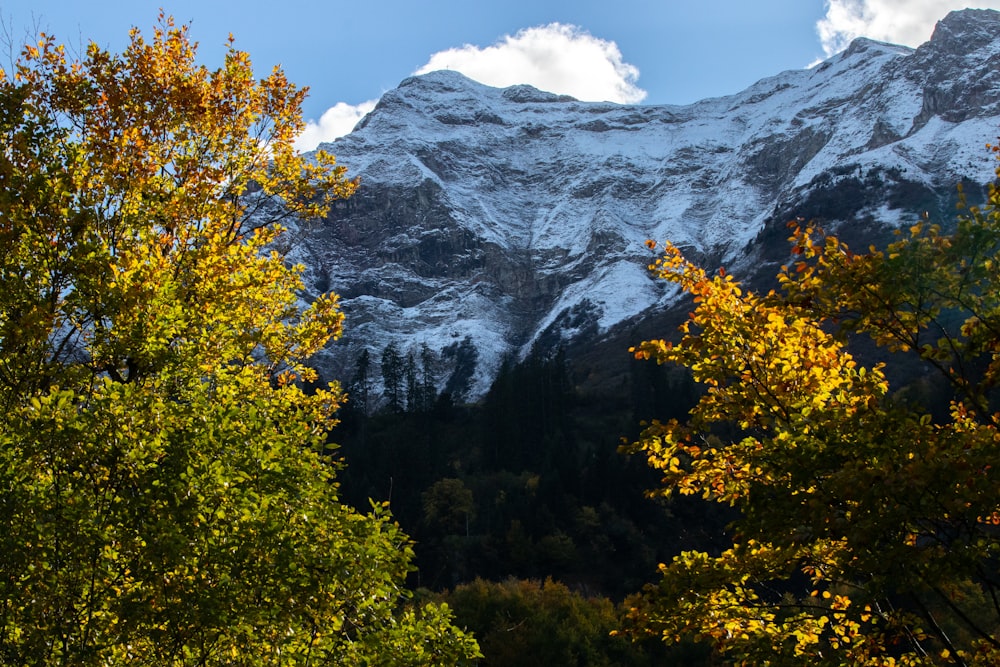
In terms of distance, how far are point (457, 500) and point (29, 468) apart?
50.8m

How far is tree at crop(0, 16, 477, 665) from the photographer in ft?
17.5

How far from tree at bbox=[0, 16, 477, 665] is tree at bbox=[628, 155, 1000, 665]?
257 cm

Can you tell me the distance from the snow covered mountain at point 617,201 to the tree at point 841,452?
10682 cm

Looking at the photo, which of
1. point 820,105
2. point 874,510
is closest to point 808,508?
point 874,510

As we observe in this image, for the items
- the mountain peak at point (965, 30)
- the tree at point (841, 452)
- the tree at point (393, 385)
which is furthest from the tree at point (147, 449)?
the mountain peak at point (965, 30)

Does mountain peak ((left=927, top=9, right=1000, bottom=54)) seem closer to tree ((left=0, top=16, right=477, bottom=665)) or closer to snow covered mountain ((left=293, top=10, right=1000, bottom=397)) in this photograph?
snow covered mountain ((left=293, top=10, right=1000, bottom=397))

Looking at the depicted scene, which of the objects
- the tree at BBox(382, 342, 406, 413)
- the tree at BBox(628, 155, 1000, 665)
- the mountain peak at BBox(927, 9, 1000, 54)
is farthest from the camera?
the mountain peak at BBox(927, 9, 1000, 54)

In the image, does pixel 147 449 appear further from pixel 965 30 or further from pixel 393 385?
pixel 965 30

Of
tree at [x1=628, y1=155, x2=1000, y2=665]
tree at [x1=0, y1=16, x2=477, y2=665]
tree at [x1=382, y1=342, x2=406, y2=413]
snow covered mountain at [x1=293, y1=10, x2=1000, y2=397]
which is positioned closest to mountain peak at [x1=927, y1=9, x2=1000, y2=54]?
snow covered mountain at [x1=293, y1=10, x2=1000, y2=397]

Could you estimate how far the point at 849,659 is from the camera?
225 inches

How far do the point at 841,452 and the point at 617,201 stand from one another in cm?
17181

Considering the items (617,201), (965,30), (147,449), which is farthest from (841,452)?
(965,30)

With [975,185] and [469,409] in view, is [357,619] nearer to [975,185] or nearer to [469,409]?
[469,409]

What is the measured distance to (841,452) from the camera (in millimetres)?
→ 5305
